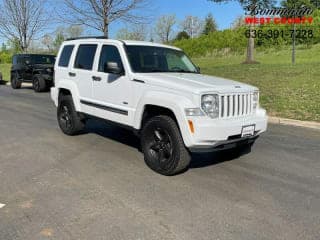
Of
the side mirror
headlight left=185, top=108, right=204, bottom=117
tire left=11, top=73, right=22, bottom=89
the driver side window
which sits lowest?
headlight left=185, top=108, right=204, bottom=117

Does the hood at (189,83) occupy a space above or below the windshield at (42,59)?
below

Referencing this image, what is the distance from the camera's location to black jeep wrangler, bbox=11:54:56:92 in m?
16.6

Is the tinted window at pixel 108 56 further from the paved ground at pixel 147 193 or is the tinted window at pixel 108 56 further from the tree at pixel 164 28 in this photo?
the tree at pixel 164 28

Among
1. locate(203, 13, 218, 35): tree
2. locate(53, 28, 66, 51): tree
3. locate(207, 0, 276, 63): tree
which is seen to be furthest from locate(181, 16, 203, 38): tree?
locate(207, 0, 276, 63): tree

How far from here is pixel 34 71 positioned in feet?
56.4

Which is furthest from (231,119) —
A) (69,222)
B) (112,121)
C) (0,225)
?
(0,225)

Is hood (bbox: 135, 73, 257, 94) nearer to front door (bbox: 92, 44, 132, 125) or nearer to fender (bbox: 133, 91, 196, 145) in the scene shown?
fender (bbox: 133, 91, 196, 145)

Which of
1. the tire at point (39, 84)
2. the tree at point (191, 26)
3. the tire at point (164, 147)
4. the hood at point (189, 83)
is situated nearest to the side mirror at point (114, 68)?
the hood at point (189, 83)

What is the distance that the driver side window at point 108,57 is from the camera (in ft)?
19.8

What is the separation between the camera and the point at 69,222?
3676 millimetres

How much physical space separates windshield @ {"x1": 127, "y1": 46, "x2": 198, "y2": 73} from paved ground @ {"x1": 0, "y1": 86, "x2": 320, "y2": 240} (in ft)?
4.72

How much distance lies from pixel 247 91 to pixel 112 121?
2.24 m

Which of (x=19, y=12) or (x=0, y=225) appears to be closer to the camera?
(x=0, y=225)

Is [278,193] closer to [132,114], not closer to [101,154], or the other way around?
[132,114]
